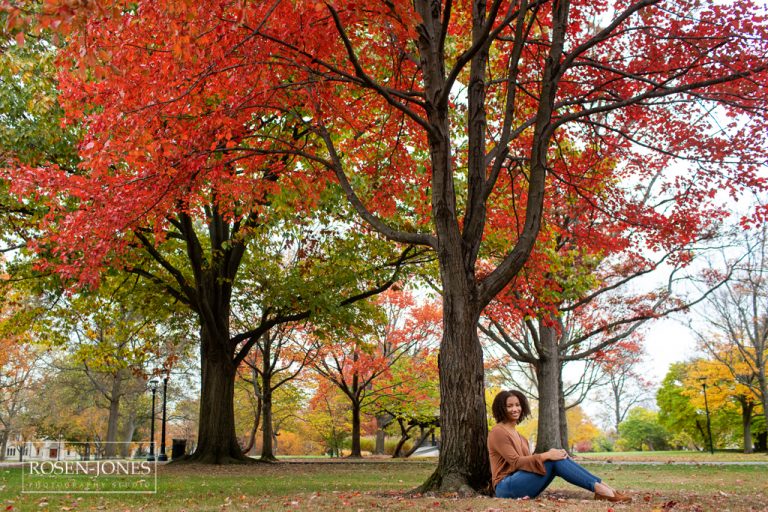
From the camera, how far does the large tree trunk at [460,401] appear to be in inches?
274

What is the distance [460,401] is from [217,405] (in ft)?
33.6

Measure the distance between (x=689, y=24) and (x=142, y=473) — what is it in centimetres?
1231

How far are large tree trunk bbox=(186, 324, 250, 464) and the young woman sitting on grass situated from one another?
35.8 ft

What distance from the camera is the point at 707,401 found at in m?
29.5

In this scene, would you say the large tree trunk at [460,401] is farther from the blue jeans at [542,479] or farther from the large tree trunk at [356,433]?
the large tree trunk at [356,433]

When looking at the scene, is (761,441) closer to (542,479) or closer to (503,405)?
(542,479)

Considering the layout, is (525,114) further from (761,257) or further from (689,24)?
(761,257)

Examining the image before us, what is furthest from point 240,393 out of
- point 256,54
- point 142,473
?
point 256,54

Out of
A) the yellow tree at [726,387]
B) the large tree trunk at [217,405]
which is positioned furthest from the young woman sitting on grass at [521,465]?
the yellow tree at [726,387]

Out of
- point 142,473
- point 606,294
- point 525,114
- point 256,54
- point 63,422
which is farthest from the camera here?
point 63,422

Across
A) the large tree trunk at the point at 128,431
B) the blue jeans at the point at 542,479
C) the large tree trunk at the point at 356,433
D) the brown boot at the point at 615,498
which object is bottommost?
the large tree trunk at the point at 128,431

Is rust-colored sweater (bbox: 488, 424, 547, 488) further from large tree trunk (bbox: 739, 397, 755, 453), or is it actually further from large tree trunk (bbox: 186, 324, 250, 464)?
large tree trunk (bbox: 739, 397, 755, 453)

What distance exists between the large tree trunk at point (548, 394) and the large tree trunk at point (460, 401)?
1134cm

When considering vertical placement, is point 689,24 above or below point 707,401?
above
